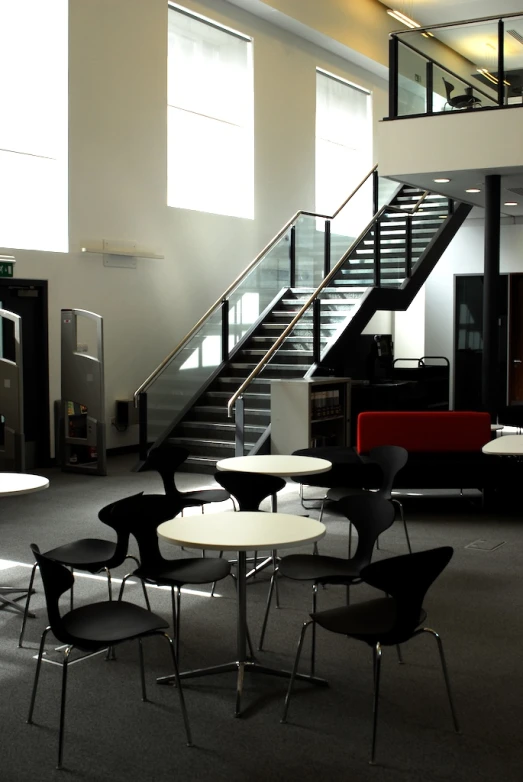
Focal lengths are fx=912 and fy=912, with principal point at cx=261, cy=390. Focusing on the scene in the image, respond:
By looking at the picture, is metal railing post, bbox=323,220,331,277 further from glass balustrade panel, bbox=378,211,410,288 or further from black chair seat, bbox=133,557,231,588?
black chair seat, bbox=133,557,231,588

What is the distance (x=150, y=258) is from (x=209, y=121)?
254 cm

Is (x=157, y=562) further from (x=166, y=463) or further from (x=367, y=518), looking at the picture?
(x=166, y=463)

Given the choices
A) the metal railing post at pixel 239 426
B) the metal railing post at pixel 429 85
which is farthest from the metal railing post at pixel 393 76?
the metal railing post at pixel 239 426

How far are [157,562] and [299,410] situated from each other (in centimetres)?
532

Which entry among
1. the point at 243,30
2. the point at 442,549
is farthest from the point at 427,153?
the point at 442,549

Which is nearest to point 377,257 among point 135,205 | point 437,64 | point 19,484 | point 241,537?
point 437,64

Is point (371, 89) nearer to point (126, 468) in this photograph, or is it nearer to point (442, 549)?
point (126, 468)

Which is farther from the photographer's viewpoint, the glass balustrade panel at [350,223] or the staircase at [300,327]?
the glass balustrade panel at [350,223]

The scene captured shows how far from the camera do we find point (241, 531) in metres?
4.24

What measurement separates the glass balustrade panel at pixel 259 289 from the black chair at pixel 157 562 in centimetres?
722

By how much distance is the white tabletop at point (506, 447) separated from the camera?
6.74m

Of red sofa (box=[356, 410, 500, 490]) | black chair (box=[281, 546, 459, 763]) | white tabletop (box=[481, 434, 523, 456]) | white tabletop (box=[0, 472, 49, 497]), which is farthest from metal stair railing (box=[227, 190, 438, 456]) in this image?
black chair (box=[281, 546, 459, 763])

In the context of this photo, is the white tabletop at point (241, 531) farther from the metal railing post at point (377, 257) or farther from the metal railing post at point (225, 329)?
the metal railing post at point (377, 257)

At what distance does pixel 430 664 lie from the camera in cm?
457
